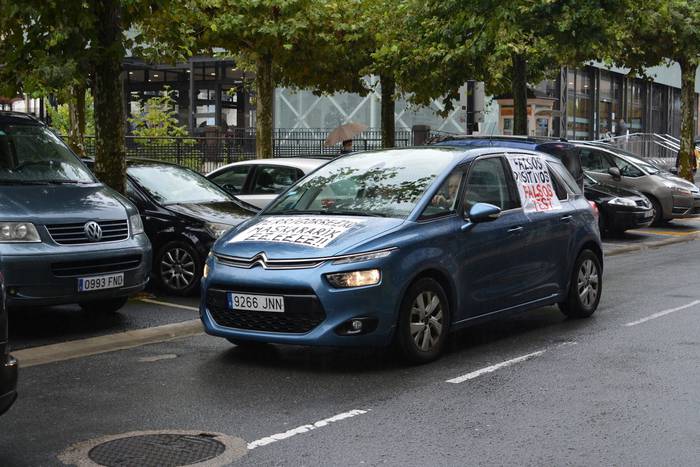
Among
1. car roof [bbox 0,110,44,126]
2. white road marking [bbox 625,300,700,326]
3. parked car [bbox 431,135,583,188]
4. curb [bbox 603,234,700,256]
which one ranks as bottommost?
curb [bbox 603,234,700,256]

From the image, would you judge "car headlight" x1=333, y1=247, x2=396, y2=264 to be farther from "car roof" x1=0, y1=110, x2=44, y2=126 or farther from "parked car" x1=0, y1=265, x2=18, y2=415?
"car roof" x1=0, y1=110, x2=44, y2=126

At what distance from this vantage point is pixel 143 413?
6586 mm

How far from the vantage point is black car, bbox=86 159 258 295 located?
11.7 metres

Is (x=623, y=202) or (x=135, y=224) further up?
(x=135, y=224)

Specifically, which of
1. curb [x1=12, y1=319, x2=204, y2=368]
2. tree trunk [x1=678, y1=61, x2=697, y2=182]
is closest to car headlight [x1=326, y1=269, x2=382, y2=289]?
curb [x1=12, y1=319, x2=204, y2=368]

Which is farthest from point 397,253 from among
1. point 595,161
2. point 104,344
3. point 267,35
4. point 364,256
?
point 595,161

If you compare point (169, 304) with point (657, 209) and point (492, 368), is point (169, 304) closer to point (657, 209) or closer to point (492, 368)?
point (492, 368)

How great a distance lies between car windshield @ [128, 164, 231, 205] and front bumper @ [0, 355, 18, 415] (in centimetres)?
725

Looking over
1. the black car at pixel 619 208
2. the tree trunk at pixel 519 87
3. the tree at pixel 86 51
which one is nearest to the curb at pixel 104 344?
the tree at pixel 86 51

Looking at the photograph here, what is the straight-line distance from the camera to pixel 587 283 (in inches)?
403

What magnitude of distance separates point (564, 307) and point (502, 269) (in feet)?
5.46

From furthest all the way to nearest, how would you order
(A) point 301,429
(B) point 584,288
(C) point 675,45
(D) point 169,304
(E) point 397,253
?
(C) point 675,45, (D) point 169,304, (B) point 584,288, (E) point 397,253, (A) point 301,429

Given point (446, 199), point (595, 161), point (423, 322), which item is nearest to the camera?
point (423, 322)

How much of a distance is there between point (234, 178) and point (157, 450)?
950cm
